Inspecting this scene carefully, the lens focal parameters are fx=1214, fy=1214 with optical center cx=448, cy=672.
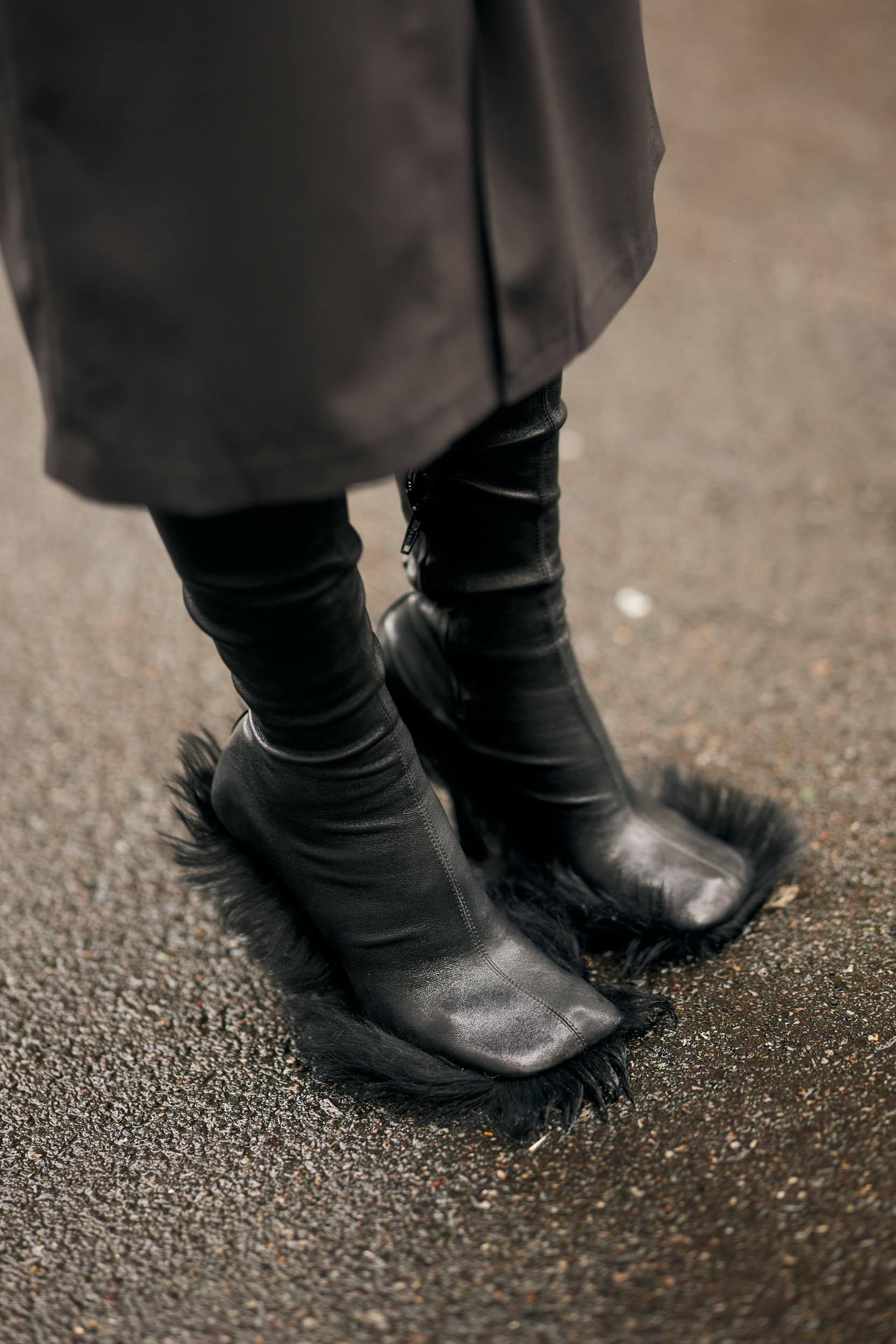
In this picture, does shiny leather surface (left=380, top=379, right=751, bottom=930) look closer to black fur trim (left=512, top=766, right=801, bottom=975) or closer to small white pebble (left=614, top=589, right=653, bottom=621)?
black fur trim (left=512, top=766, right=801, bottom=975)

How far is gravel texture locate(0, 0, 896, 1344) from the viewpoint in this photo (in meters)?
0.92

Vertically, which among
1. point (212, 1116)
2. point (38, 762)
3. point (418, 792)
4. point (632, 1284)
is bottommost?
point (38, 762)

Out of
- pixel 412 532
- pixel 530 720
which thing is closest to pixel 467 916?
pixel 530 720

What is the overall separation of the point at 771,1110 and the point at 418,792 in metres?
0.41

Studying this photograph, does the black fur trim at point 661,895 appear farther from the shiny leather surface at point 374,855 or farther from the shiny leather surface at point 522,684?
the shiny leather surface at point 374,855

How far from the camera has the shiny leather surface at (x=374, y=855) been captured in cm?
99

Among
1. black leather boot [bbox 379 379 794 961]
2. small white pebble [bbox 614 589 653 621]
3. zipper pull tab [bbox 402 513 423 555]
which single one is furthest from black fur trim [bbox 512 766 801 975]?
small white pebble [bbox 614 589 653 621]

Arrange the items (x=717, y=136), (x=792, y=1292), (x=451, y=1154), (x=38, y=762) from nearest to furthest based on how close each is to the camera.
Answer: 1. (x=792, y=1292)
2. (x=451, y=1154)
3. (x=38, y=762)
4. (x=717, y=136)

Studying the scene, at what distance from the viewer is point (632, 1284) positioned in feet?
2.96

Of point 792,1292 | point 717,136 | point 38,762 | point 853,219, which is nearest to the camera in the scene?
point 792,1292

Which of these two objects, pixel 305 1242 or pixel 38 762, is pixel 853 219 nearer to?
pixel 38 762

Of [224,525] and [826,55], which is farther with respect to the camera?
[826,55]

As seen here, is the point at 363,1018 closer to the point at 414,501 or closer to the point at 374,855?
the point at 374,855

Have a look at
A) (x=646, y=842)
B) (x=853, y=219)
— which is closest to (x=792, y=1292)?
(x=646, y=842)
